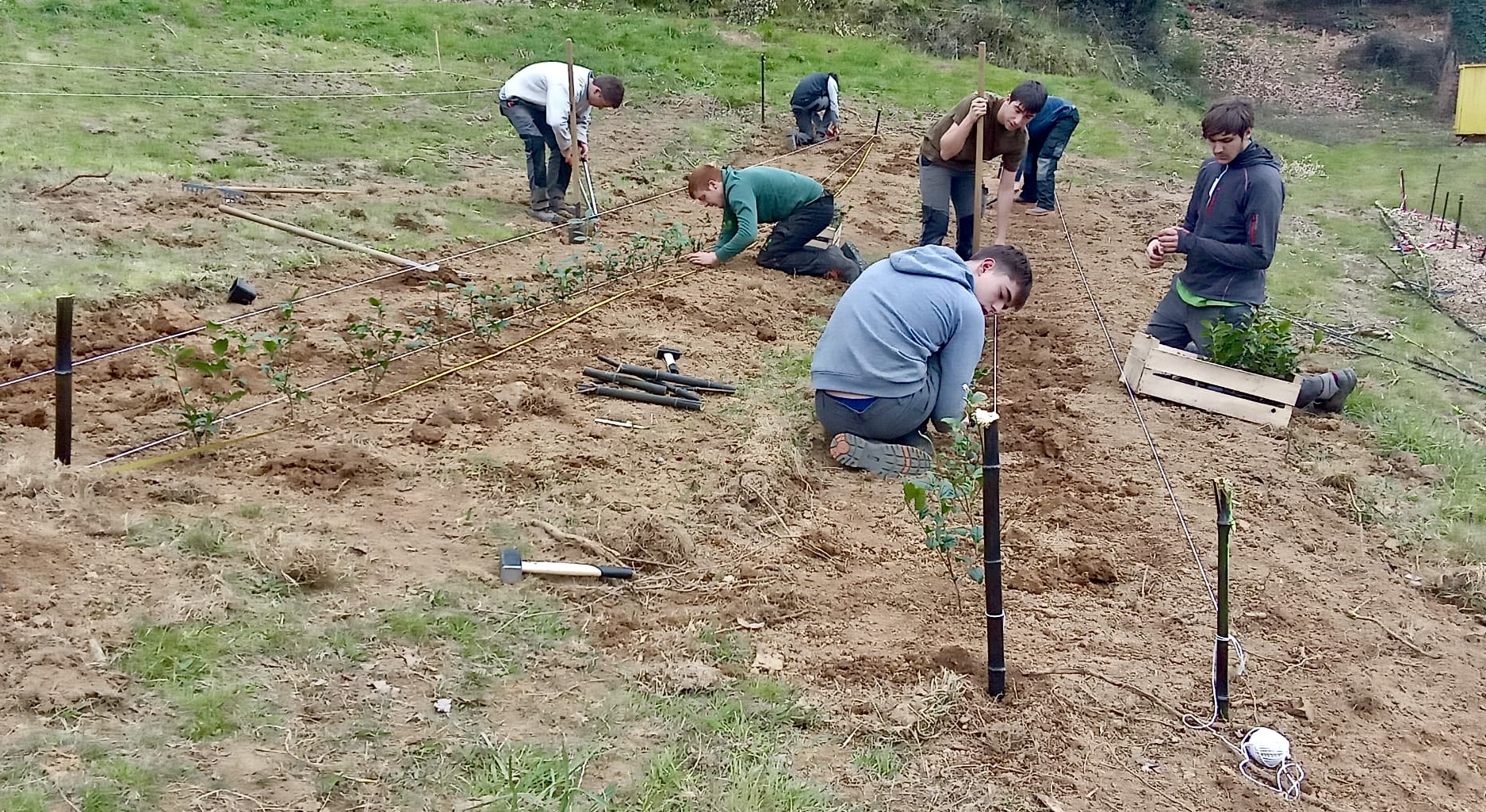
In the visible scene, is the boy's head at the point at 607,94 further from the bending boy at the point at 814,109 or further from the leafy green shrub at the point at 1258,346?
the bending boy at the point at 814,109

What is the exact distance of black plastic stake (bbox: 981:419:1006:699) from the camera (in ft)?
10.3

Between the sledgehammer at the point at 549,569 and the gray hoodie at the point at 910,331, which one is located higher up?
the gray hoodie at the point at 910,331

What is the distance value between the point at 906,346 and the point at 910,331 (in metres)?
0.06

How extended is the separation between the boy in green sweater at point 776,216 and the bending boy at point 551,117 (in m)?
1.10

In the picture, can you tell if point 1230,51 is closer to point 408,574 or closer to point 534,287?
point 534,287

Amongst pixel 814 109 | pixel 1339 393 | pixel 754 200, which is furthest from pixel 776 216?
pixel 814 109

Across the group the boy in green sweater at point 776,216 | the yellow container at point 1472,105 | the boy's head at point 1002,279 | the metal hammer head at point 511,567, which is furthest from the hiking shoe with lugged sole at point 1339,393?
the yellow container at point 1472,105

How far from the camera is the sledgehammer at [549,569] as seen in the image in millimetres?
3686

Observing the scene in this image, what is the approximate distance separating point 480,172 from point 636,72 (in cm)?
585

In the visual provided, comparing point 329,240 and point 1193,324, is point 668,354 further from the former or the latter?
point 1193,324

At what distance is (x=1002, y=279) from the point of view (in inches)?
185

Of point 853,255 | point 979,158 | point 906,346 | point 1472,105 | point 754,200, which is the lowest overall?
point 853,255

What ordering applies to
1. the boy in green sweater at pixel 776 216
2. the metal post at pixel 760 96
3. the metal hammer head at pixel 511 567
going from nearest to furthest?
the metal hammer head at pixel 511 567
the boy in green sweater at pixel 776 216
the metal post at pixel 760 96

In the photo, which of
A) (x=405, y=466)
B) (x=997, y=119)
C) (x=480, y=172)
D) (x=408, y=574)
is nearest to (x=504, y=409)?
(x=405, y=466)
